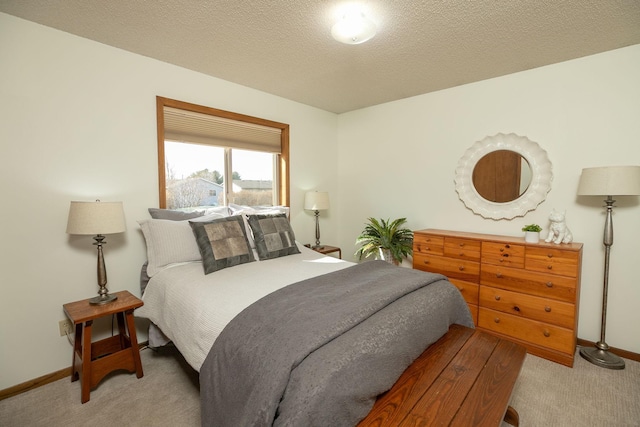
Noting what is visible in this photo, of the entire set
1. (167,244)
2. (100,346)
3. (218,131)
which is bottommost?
(100,346)

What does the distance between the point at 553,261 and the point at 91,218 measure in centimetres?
342

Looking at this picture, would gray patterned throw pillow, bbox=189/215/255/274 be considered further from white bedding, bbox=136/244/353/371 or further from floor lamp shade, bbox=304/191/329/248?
floor lamp shade, bbox=304/191/329/248

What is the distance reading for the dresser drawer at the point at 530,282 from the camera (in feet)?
7.45

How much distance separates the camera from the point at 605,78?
2420 mm

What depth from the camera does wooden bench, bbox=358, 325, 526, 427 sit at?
1166mm

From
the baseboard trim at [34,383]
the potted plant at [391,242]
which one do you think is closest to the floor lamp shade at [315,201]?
the potted plant at [391,242]

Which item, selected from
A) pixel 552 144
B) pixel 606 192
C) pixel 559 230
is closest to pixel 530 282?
pixel 559 230

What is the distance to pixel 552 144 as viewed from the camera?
2.69 meters

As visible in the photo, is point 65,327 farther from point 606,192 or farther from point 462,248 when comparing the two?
point 606,192

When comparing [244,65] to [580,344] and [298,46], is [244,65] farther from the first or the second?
[580,344]

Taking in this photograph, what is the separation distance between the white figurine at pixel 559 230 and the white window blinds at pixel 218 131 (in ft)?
9.53

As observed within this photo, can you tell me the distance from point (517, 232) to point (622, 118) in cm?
120

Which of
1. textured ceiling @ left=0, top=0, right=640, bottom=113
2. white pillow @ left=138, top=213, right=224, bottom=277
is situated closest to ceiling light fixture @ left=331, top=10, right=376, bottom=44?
textured ceiling @ left=0, top=0, right=640, bottom=113

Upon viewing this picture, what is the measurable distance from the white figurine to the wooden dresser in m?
0.07
